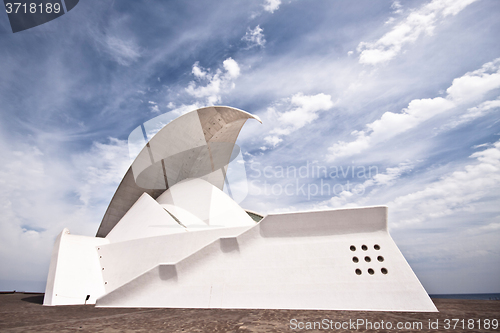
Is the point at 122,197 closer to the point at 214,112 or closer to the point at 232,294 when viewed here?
the point at 214,112

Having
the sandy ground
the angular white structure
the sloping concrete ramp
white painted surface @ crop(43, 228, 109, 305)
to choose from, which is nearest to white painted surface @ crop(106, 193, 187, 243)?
the angular white structure

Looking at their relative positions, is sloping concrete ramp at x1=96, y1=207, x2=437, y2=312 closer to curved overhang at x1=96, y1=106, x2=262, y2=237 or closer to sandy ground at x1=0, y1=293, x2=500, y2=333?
sandy ground at x1=0, y1=293, x2=500, y2=333

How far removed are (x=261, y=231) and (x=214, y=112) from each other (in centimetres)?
723

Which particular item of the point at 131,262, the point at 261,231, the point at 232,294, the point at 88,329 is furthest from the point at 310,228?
the point at 131,262

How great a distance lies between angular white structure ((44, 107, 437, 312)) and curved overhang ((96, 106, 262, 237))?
254 cm

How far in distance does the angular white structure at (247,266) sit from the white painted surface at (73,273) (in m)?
0.03

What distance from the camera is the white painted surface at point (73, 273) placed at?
812 centimetres

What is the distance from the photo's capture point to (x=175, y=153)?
1301cm

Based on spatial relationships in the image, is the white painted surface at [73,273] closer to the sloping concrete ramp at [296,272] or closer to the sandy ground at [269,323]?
the sloping concrete ramp at [296,272]

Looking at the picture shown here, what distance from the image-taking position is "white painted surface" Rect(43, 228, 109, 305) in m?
8.12

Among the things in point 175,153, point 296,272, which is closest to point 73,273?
point 175,153

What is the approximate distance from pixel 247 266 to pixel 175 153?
26.5 ft

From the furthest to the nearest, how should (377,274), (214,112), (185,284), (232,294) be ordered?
(214,112) → (185,284) → (232,294) → (377,274)

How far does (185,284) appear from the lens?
693 cm
